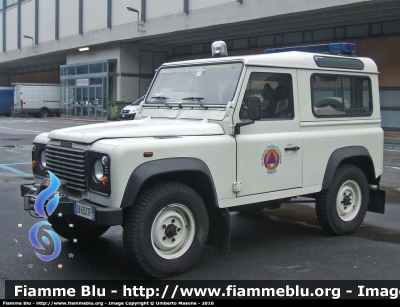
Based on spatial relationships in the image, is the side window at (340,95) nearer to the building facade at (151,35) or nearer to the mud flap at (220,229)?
the mud flap at (220,229)

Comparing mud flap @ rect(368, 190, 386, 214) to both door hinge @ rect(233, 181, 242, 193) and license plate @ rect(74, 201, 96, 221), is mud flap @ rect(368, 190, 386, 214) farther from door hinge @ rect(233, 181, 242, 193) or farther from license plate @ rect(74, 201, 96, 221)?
license plate @ rect(74, 201, 96, 221)

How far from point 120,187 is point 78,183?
24.2 inches

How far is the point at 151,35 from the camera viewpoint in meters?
30.2

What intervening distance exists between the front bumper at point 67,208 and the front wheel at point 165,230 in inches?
9.3

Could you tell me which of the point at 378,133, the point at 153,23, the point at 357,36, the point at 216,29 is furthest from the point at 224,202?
the point at 153,23

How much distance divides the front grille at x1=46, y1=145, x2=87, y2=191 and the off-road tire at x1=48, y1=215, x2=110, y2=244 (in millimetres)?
836

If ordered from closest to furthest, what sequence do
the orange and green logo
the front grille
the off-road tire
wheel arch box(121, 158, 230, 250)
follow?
wheel arch box(121, 158, 230, 250) → the front grille → the orange and green logo → the off-road tire

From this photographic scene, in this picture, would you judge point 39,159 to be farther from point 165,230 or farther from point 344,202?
point 344,202

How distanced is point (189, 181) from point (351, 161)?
256cm

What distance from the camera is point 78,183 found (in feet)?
16.6

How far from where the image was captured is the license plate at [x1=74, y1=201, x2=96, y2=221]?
15.5 feet

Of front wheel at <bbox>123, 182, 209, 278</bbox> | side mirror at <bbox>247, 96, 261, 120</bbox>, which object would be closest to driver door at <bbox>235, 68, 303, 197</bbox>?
side mirror at <bbox>247, 96, 261, 120</bbox>

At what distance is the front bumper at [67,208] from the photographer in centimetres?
459

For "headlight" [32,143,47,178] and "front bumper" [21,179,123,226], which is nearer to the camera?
"front bumper" [21,179,123,226]
